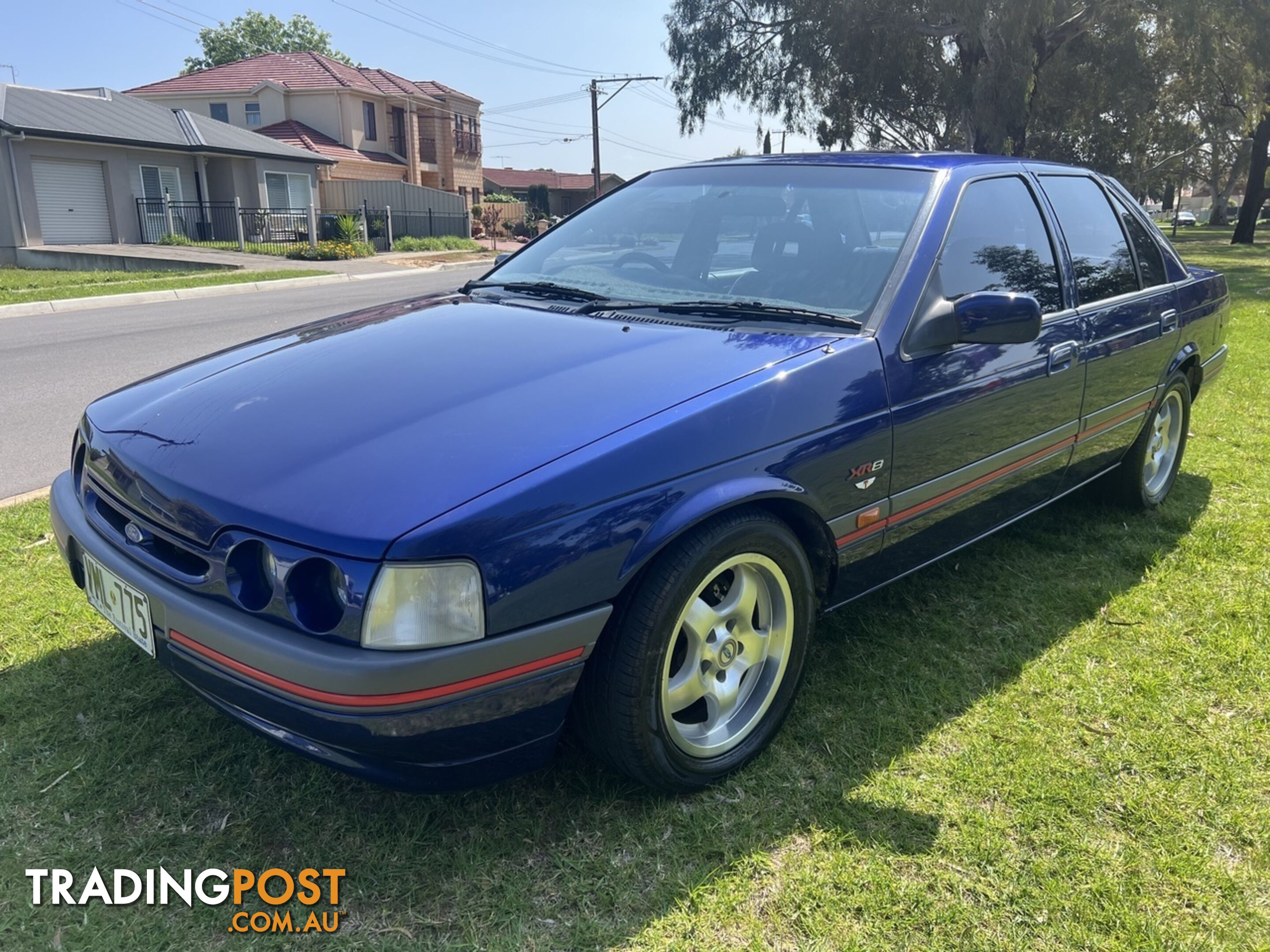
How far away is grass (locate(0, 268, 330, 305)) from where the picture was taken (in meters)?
14.3

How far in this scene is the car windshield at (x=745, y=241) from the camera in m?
2.88

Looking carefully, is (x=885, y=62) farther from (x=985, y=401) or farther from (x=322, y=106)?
(x=985, y=401)

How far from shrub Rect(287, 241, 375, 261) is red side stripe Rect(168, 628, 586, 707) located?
74.2 ft

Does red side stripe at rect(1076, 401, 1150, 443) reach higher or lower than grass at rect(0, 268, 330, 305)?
higher

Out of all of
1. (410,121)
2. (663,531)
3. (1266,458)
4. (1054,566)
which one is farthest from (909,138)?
(663,531)

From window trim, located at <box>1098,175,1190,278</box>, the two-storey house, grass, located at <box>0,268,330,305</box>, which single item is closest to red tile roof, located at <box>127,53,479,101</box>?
the two-storey house

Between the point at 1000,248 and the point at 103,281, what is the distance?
17.4 metres

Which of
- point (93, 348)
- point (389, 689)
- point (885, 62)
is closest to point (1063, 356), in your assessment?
point (389, 689)

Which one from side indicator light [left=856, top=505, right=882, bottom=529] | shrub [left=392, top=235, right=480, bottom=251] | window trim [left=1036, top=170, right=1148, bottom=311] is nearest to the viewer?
side indicator light [left=856, top=505, right=882, bottom=529]

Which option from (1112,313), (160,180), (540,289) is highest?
(160,180)

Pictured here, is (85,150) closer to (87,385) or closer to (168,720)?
(87,385)

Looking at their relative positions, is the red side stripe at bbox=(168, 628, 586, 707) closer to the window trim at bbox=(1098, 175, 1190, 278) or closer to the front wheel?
the front wheel

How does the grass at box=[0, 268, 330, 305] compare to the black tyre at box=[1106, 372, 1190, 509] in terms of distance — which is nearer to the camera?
the black tyre at box=[1106, 372, 1190, 509]

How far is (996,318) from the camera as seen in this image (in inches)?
105
